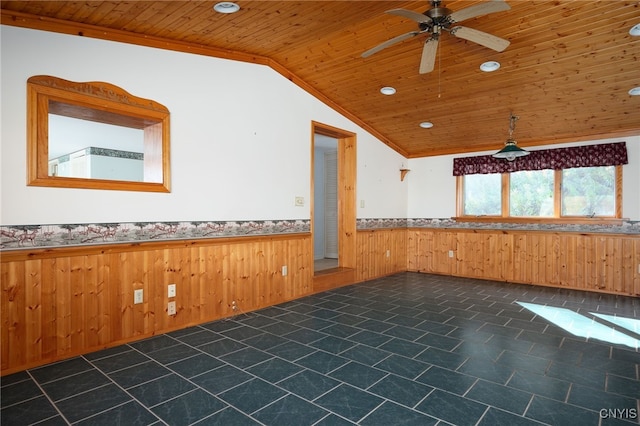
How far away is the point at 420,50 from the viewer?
4.02 metres

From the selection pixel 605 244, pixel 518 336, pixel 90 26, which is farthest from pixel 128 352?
pixel 605 244

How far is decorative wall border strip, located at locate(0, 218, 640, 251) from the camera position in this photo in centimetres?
279

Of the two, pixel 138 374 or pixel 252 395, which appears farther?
pixel 138 374

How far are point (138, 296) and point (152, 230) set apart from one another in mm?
628

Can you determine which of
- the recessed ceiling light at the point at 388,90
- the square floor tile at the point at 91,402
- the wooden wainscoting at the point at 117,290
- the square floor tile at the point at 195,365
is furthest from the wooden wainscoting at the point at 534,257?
the square floor tile at the point at 91,402

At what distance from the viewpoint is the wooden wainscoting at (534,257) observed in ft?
17.5

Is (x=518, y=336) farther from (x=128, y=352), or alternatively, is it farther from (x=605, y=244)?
(x=128, y=352)

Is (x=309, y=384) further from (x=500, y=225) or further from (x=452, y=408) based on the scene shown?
(x=500, y=225)

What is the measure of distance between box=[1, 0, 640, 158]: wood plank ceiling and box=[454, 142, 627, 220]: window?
1.13 ft

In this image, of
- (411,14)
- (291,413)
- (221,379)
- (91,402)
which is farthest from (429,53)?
(91,402)

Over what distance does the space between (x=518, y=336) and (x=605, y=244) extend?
3.11 meters

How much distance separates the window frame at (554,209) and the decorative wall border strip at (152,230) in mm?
94

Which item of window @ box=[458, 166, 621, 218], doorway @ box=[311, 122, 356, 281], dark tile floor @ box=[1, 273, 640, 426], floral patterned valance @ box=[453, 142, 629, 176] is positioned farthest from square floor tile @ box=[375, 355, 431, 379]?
floral patterned valance @ box=[453, 142, 629, 176]

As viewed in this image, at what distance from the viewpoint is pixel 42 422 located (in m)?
2.06
